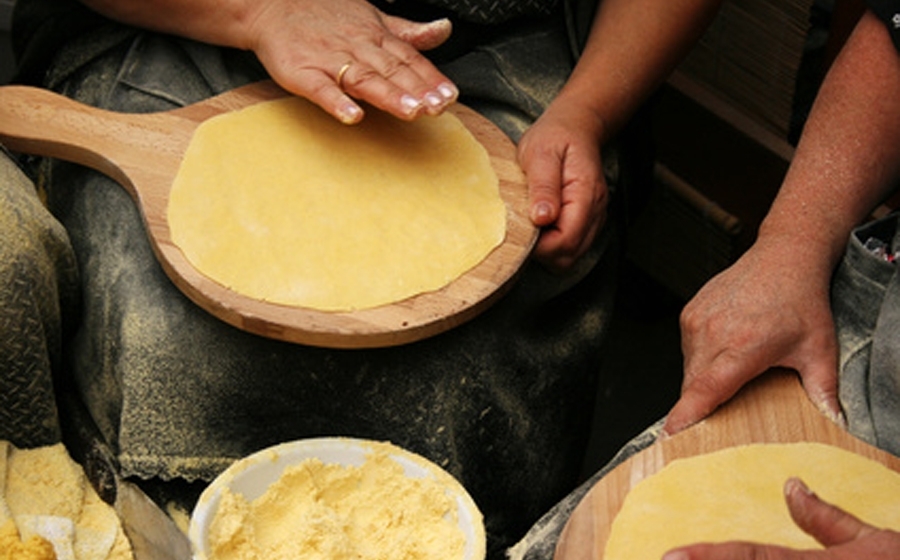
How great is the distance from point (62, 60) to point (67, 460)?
63cm

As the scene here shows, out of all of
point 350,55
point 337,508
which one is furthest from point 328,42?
point 337,508

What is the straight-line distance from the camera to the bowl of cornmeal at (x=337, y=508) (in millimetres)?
1402

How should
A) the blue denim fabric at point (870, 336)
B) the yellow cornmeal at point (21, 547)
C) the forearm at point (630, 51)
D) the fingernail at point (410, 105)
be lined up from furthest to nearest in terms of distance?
the forearm at point (630, 51)
the fingernail at point (410, 105)
the yellow cornmeal at point (21, 547)
the blue denim fabric at point (870, 336)

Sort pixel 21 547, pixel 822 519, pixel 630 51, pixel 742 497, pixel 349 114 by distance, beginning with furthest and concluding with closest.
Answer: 1. pixel 630 51
2. pixel 349 114
3. pixel 21 547
4. pixel 742 497
5. pixel 822 519

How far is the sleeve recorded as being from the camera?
1495 mm

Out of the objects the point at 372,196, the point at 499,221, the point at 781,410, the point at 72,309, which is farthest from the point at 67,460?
the point at 781,410

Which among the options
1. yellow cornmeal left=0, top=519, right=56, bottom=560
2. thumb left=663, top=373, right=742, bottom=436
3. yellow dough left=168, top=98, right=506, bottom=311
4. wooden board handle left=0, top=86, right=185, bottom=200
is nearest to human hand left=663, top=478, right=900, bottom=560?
thumb left=663, top=373, right=742, bottom=436

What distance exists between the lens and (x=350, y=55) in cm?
165

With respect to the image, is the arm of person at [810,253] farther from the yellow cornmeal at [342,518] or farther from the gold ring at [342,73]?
the gold ring at [342,73]

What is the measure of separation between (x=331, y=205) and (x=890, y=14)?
0.75 metres

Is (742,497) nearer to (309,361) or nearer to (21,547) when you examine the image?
(309,361)

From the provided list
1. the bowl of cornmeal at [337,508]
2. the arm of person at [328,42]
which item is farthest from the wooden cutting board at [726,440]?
the arm of person at [328,42]

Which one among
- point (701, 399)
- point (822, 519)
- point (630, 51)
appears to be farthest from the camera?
point (630, 51)

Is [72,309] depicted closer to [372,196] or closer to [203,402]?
[203,402]
